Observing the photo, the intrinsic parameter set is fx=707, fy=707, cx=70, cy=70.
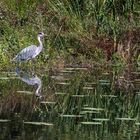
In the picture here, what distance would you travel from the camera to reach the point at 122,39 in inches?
612

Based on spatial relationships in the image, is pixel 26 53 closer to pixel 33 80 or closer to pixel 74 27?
pixel 74 27

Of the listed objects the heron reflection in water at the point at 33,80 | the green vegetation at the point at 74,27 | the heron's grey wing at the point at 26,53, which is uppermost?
the green vegetation at the point at 74,27

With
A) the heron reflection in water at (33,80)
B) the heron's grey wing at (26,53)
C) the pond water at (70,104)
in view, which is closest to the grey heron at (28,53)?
the heron's grey wing at (26,53)

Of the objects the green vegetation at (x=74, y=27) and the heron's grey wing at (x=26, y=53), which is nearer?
the heron's grey wing at (x=26, y=53)

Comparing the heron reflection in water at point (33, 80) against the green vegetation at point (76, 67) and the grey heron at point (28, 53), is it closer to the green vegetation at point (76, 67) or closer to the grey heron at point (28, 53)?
the green vegetation at point (76, 67)

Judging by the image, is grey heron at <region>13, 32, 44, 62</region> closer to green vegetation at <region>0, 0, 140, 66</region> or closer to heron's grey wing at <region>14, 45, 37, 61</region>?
heron's grey wing at <region>14, 45, 37, 61</region>

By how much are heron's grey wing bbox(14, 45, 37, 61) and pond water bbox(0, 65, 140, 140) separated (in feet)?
1.07

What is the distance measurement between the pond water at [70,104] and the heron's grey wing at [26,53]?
1.07 ft

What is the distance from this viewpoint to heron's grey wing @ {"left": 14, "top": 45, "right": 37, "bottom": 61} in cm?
1443

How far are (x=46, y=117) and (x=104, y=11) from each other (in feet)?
25.0

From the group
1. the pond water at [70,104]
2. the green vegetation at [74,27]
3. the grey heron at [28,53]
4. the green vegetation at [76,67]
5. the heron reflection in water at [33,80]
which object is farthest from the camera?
the green vegetation at [74,27]

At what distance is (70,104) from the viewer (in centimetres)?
994

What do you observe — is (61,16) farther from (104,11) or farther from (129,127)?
(129,127)

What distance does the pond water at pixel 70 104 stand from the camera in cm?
798
